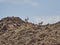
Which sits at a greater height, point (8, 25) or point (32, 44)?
point (8, 25)

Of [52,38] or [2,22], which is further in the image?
[2,22]

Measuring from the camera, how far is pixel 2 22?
51.0 metres

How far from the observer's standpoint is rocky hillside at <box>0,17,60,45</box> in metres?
39.0

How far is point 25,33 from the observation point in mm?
43938

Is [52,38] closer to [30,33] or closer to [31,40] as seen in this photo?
[31,40]

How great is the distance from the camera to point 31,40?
39.4 metres

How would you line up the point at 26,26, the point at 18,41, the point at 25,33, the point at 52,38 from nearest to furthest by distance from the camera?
the point at 52,38 → the point at 18,41 → the point at 25,33 → the point at 26,26

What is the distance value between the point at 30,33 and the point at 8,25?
7281 mm

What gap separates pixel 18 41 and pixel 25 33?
305 centimetres

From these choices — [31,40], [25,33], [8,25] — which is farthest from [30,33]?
[8,25]

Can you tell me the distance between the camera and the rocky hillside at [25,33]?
128 feet

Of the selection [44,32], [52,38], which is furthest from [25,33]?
[52,38]

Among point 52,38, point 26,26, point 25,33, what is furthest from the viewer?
point 26,26

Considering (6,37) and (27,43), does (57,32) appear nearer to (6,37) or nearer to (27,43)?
(27,43)
